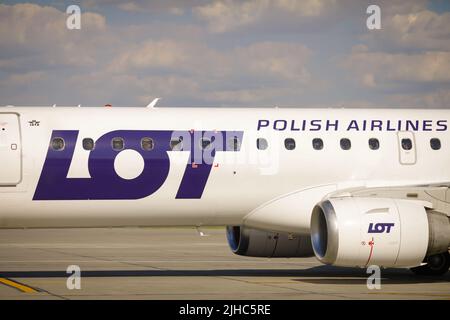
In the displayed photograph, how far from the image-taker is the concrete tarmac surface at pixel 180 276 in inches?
773

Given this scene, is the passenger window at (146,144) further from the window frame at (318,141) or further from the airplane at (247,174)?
the window frame at (318,141)

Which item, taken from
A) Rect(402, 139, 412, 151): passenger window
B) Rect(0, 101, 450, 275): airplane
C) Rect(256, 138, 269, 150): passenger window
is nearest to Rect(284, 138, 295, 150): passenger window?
Rect(0, 101, 450, 275): airplane

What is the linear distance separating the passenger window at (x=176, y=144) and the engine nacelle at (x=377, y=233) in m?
3.64

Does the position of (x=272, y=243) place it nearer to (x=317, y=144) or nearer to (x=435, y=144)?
(x=317, y=144)

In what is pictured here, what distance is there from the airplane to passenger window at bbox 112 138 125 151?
2cm

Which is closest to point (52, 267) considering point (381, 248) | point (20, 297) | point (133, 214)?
point (133, 214)

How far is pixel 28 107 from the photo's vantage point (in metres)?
22.5

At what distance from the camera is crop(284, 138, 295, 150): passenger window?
23.2m

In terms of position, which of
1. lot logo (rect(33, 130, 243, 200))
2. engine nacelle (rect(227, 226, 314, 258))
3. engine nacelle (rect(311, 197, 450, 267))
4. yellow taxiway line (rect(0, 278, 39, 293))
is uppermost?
lot logo (rect(33, 130, 243, 200))

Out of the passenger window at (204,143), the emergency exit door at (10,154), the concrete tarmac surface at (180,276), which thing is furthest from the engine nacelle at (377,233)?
the emergency exit door at (10,154)

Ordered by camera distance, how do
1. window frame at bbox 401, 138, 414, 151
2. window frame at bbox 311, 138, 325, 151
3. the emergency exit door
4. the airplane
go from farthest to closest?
window frame at bbox 401, 138, 414, 151 → window frame at bbox 311, 138, 325, 151 → the emergency exit door → the airplane

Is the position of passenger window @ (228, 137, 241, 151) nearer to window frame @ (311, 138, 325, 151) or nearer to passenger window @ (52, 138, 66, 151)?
window frame @ (311, 138, 325, 151)

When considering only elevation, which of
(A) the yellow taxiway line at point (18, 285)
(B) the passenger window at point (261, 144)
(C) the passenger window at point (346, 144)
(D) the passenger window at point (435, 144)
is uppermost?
(D) the passenger window at point (435, 144)

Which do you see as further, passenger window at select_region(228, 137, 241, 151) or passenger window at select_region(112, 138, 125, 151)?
passenger window at select_region(228, 137, 241, 151)
